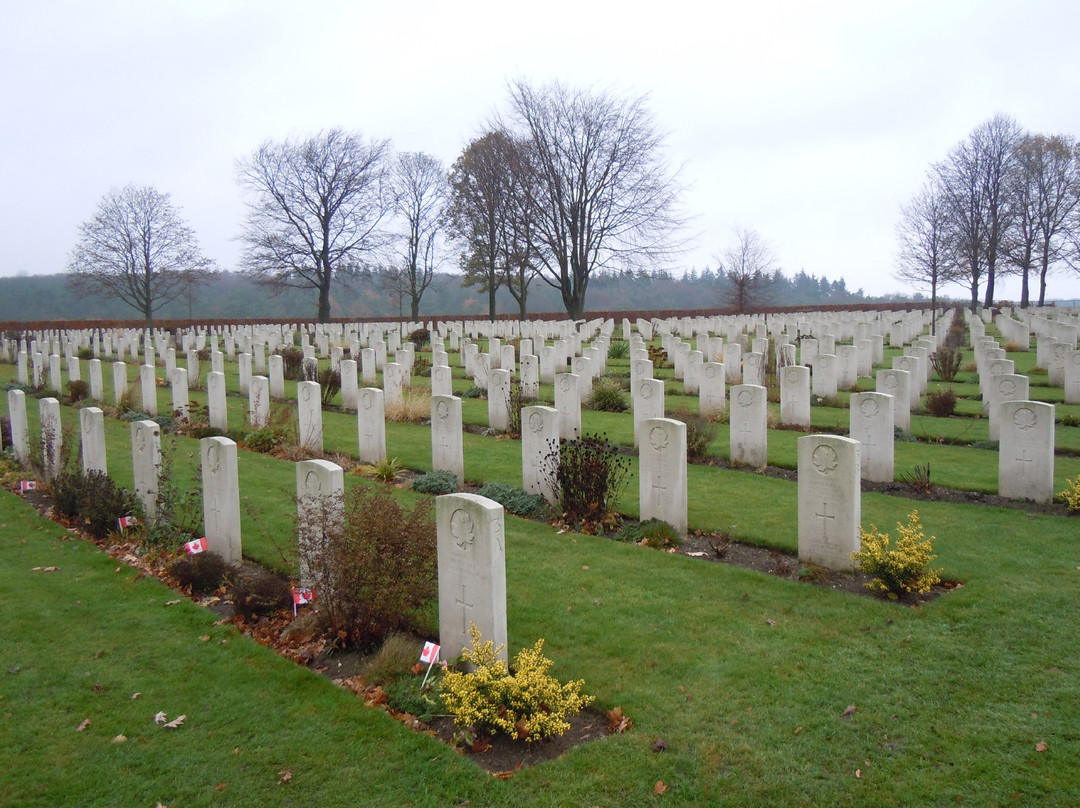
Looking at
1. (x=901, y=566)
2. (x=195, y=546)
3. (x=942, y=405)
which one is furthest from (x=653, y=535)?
(x=942, y=405)

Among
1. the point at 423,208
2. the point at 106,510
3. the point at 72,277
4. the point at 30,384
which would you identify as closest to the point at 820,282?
the point at 423,208

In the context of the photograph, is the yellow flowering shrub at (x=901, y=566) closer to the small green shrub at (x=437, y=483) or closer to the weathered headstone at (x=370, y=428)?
the small green shrub at (x=437, y=483)

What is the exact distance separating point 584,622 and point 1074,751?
300cm

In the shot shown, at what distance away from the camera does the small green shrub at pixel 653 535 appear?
7332 millimetres

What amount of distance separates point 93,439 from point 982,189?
43.3 meters

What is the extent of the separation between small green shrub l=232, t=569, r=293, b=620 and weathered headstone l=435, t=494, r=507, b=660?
1.70 metres

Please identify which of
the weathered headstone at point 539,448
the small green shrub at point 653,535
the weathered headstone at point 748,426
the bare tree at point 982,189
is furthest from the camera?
the bare tree at point 982,189

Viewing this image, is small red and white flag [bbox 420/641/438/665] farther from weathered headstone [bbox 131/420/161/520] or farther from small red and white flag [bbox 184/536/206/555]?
weathered headstone [bbox 131/420/161/520]

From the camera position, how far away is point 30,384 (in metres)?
20.8

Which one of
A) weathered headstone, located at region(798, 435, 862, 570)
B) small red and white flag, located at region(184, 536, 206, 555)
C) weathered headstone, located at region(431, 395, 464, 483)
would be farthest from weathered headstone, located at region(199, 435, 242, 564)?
weathered headstone, located at region(798, 435, 862, 570)

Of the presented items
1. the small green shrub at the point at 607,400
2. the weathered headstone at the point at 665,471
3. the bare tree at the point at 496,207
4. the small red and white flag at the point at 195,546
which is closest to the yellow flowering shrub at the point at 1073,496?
the weathered headstone at the point at 665,471

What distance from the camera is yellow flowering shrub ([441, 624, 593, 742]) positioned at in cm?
418

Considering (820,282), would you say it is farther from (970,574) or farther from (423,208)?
(970,574)

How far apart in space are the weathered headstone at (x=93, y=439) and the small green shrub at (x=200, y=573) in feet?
10.4
